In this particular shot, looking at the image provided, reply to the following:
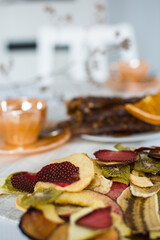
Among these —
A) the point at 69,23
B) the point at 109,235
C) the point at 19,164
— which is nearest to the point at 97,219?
the point at 109,235

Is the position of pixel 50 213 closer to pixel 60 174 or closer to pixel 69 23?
pixel 60 174

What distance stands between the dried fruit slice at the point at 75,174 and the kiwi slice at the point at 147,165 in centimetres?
7

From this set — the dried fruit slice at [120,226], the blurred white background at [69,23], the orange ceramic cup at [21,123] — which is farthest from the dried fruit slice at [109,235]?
the blurred white background at [69,23]

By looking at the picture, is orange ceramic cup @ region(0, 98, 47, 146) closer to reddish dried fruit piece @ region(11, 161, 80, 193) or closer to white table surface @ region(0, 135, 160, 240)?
white table surface @ region(0, 135, 160, 240)

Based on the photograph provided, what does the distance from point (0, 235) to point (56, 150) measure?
0.84ft

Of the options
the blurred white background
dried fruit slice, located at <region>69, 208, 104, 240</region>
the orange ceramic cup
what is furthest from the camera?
the blurred white background

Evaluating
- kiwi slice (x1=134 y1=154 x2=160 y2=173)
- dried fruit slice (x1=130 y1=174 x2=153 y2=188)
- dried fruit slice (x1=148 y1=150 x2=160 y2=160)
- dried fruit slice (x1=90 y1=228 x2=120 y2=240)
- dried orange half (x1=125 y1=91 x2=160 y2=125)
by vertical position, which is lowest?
dried fruit slice (x1=90 y1=228 x2=120 y2=240)

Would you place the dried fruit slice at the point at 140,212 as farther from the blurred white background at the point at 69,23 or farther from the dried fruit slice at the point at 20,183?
the blurred white background at the point at 69,23

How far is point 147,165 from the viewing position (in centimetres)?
44

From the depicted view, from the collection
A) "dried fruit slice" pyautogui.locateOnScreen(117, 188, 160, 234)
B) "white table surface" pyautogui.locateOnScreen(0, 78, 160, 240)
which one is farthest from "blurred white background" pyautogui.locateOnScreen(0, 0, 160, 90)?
"dried fruit slice" pyautogui.locateOnScreen(117, 188, 160, 234)

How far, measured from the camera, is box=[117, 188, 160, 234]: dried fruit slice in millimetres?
300

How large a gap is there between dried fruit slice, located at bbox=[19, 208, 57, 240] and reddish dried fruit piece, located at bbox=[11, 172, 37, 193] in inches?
3.1

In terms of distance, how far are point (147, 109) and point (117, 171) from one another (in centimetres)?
28

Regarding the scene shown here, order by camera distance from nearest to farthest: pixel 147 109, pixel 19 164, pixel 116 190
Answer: pixel 116 190 → pixel 19 164 → pixel 147 109
